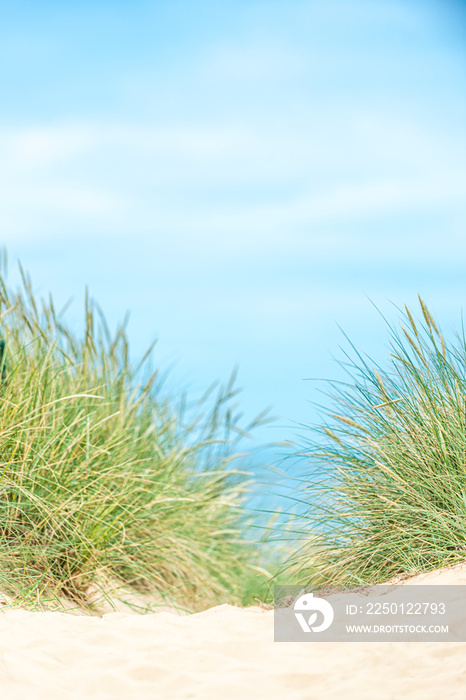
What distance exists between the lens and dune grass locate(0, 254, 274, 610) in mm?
3230

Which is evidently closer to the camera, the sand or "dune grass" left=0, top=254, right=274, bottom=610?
the sand

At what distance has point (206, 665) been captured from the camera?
6.72 feet

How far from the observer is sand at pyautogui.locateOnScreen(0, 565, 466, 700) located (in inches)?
72.7

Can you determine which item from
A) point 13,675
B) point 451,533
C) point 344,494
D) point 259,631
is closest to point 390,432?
point 344,494

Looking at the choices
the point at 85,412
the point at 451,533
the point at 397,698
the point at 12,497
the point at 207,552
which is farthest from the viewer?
the point at 207,552

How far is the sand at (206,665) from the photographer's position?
185cm

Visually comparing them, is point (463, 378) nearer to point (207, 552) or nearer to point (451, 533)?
point (451, 533)

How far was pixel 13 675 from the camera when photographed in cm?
195

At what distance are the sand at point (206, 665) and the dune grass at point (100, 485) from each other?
27.0 inches

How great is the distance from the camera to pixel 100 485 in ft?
11.1

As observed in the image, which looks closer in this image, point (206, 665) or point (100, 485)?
point (206, 665)

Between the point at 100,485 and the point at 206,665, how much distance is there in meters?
1.49

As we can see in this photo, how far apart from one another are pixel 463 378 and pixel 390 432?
451mm

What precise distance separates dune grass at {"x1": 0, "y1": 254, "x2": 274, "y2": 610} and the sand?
685mm
